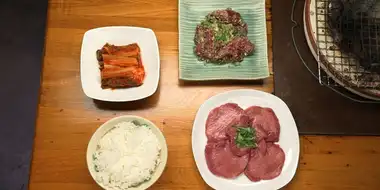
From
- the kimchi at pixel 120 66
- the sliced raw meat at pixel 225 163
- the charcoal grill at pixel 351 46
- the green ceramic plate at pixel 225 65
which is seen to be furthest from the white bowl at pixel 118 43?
the charcoal grill at pixel 351 46

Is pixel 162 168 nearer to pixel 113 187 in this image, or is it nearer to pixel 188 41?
pixel 113 187

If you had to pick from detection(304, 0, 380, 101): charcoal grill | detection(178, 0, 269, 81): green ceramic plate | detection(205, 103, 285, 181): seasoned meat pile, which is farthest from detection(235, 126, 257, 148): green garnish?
detection(304, 0, 380, 101): charcoal grill

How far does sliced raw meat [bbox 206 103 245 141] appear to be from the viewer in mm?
1783

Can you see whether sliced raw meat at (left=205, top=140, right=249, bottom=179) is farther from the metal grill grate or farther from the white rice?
the metal grill grate

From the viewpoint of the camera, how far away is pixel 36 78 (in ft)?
6.91

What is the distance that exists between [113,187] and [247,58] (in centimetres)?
79

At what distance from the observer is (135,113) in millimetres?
1844

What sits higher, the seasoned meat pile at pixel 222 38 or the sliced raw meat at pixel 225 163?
the seasoned meat pile at pixel 222 38

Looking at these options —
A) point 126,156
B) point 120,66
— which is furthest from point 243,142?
point 120,66

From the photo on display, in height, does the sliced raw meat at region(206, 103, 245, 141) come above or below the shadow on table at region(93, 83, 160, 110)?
below

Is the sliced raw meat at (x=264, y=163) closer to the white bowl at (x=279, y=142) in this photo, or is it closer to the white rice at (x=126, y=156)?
the white bowl at (x=279, y=142)

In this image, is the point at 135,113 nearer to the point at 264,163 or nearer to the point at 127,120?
the point at 127,120

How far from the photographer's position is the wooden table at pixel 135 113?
1.77 m

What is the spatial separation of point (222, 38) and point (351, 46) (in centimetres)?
54
